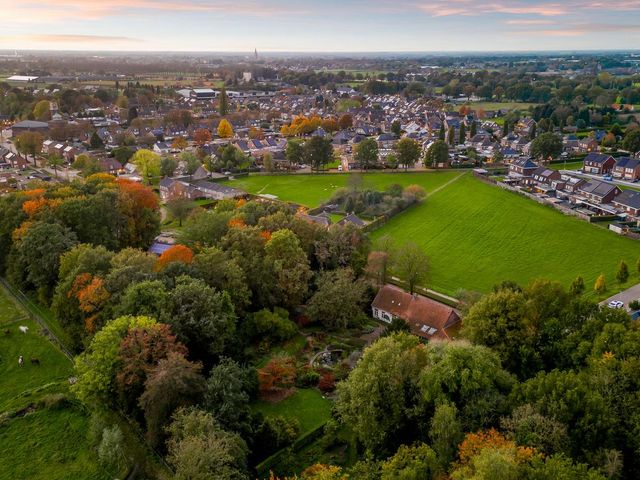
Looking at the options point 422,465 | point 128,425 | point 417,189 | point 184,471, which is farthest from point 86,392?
point 417,189

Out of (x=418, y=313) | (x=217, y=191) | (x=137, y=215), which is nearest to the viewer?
(x=418, y=313)

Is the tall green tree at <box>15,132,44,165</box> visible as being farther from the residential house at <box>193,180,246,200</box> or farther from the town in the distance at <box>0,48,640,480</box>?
the residential house at <box>193,180,246,200</box>

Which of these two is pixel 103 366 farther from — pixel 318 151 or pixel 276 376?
pixel 318 151

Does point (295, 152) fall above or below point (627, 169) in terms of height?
above

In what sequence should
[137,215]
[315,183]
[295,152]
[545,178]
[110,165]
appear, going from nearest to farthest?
[137,215]
[545,178]
[315,183]
[110,165]
[295,152]

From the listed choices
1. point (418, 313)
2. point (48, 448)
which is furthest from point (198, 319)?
point (418, 313)

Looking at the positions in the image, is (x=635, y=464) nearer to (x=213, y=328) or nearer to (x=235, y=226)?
(x=213, y=328)

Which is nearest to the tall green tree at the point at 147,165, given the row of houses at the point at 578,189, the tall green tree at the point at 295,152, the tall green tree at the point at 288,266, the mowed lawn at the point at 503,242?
the tall green tree at the point at 295,152
